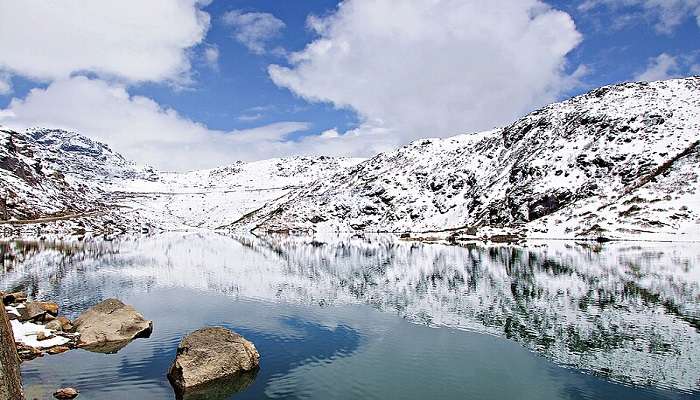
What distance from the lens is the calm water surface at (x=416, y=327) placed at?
83.5 feet

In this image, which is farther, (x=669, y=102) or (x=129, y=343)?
(x=669, y=102)

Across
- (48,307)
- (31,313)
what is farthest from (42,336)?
(48,307)

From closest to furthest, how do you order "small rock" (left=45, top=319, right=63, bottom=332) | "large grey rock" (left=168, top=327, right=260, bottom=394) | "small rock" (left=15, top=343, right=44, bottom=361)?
"large grey rock" (left=168, top=327, right=260, bottom=394), "small rock" (left=15, top=343, right=44, bottom=361), "small rock" (left=45, top=319, right=63, bottom=332)

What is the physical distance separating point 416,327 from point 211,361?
18.3 metres

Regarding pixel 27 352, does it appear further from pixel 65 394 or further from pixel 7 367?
pixel 7 367

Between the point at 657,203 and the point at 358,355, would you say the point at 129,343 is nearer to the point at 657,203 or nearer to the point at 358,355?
the point at 358,355

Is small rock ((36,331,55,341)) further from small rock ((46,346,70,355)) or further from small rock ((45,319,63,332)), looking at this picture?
small rock ((46,346,70,355))

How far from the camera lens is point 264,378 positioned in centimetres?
2667

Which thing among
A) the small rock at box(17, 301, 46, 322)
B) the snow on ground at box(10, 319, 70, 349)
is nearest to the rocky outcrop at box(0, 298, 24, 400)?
the snow on ground at box(10, 319, 70, 349)

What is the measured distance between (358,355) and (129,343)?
53.6 ft

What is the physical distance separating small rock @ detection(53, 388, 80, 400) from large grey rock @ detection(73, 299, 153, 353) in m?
8.46

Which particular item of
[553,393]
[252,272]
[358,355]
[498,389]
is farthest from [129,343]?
[252,272]

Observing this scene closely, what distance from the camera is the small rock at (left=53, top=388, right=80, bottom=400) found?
75.5 ft

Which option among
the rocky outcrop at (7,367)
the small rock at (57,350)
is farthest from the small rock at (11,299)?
the rocky outcrop at (7,367)
